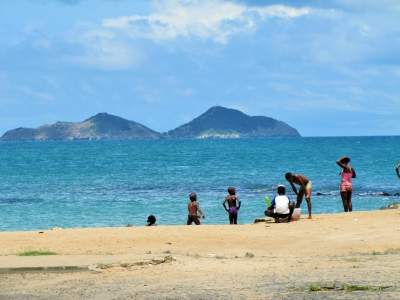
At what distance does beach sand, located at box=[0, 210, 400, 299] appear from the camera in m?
10.1

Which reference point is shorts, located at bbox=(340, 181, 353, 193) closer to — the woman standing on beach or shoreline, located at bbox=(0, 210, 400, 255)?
the woman standing on beach

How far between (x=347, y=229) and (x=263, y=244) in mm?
2581

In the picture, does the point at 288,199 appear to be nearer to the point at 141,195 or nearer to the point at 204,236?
the point at 204,236

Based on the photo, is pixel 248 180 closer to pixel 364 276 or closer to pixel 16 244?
pixel 16 244

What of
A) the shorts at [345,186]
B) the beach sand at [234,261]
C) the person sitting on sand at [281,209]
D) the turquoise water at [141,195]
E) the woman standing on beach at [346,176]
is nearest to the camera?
the beach sand at [234,261]

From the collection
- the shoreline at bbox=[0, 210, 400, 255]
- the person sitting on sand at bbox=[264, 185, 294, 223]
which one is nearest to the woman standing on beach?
the shoreline at bbox=[0, 210, 400, 255]

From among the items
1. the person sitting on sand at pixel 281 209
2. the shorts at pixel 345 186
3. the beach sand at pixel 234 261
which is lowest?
the beach sand at pixel 234 261

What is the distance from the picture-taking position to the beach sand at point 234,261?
10.1 meters

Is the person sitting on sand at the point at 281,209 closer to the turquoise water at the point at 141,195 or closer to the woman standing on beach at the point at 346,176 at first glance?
the woman standing on beach at the point at 346,176

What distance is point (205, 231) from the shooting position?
1708 centimetres

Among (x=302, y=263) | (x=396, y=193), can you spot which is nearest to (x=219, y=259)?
(x=302, y=263)

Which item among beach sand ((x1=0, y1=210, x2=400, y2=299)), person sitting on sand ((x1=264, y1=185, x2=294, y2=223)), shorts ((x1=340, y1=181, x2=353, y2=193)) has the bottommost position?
beach sand ((x1=0, y1=210, x2=400, y2=299))

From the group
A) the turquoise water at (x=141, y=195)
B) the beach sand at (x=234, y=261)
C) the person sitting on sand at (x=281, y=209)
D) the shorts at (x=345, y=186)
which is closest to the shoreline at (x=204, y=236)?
the beach sand at (x=234, y=261)

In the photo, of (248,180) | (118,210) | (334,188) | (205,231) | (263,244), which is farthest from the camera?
(248,180)
